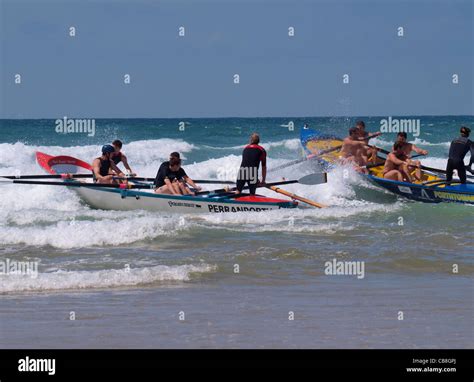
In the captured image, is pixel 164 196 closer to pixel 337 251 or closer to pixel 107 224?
pixel 107 224

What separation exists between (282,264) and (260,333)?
3225 millimetres

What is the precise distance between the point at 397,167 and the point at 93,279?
861 centimetres

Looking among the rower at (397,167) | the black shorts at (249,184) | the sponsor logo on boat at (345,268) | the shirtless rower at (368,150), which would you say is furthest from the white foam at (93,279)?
the shirtless rower at (368,150)

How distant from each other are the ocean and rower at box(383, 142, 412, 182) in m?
0.43

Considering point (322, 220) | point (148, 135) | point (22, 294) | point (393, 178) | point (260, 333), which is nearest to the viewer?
point (260, 333)

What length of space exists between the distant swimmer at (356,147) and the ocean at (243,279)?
655 millimetres

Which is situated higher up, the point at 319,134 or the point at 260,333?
the point at 319,134

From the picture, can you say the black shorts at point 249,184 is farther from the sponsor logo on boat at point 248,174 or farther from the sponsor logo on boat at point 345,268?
the sponsor logo on boat at point 345,268

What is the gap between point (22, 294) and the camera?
8.17 meters

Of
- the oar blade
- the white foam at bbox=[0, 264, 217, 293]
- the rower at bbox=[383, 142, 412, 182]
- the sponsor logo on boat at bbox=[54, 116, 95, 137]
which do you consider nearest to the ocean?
the white foam at bbox=[0, 264, 217, 293]

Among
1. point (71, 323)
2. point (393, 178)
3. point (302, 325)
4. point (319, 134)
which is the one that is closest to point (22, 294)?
point (71, 323)

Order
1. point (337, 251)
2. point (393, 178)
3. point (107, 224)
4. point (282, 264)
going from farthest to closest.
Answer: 1. point (393, 178)
2. point (107, 224)
3. point (337, 251)
4. point (282, 264)

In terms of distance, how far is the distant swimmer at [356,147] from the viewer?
17.0 m

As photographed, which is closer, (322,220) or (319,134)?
(322,220)
